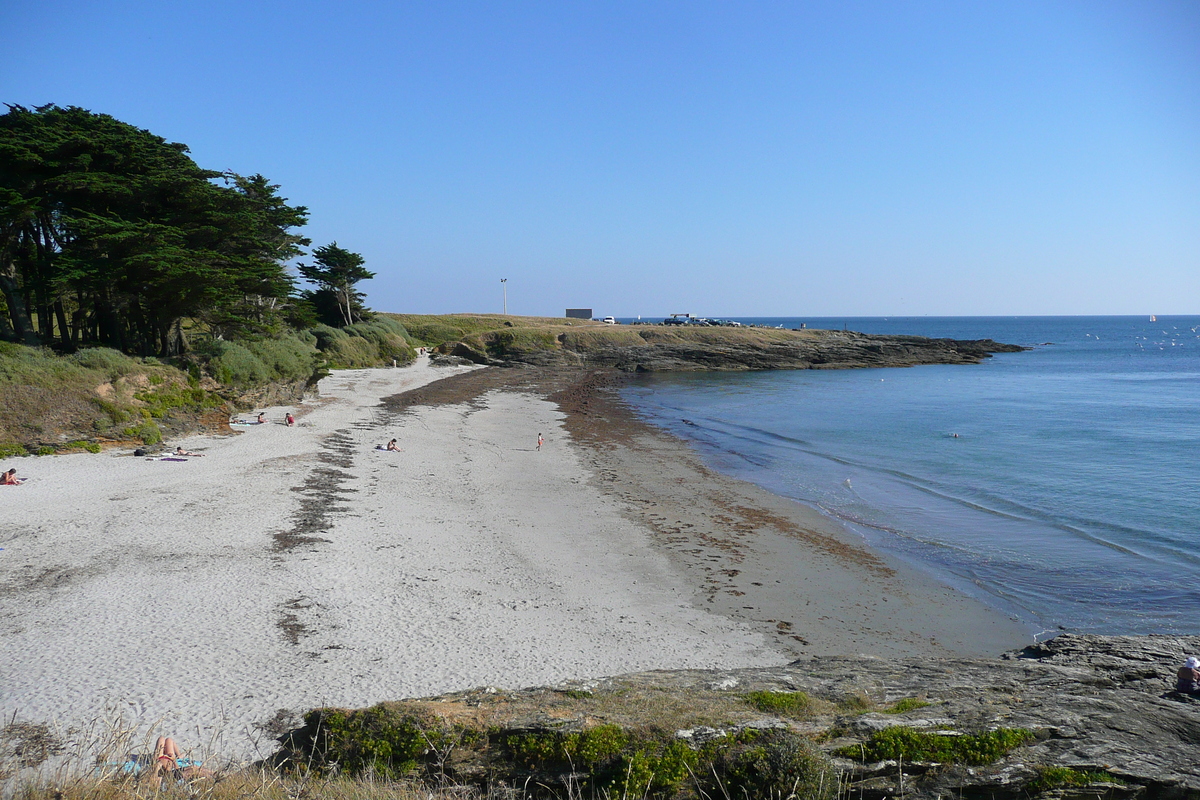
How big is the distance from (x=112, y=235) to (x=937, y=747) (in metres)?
22.9

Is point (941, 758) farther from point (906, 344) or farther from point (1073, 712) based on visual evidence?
point (906, 344)

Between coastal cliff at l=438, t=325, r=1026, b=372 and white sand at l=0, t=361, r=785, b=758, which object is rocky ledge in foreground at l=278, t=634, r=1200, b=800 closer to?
white sand at l=0, t=361, r=785, b=758

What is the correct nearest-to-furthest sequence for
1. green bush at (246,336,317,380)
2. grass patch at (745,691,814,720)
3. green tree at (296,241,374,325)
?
1. grass patch at (745,691,814,720)
2. green bush at (246,336,317,380)
3. green tree at (296,241,374,325)

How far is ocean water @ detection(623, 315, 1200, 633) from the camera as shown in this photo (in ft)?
40.3

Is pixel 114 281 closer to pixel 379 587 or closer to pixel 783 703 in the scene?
pixel 379 587

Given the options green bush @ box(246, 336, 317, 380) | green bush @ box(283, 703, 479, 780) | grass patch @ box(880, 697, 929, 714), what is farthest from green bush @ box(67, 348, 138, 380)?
grass patch @ box(880, 697, 929, 714)

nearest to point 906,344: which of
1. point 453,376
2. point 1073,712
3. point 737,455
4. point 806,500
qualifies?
point 453,376

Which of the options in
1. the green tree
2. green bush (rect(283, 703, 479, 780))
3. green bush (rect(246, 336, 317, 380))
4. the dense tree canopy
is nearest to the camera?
green bush (rect(283, 703, 479, 780))

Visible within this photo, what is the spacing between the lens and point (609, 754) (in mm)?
4492

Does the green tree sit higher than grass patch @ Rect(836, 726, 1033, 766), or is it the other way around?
the green tree

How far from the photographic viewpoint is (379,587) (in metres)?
10.3

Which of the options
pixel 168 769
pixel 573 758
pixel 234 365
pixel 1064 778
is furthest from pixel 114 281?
pixel 1064 778

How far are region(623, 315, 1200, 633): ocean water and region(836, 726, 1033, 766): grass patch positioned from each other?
7.10 metres

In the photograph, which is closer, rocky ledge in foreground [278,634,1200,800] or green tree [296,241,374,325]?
rocky ledge in foreground [278,634,1200,800]
